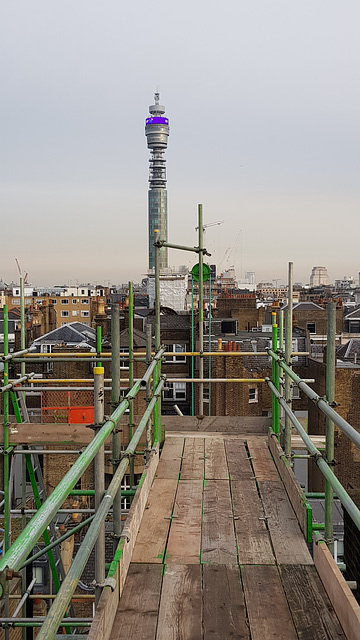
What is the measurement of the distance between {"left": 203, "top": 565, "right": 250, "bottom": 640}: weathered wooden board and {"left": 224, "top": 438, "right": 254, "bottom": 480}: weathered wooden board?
2164 millimetres

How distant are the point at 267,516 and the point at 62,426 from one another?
12.0 ft

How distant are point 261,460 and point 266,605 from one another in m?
3.26

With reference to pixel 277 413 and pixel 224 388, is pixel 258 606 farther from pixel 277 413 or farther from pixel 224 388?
pixel 224 388

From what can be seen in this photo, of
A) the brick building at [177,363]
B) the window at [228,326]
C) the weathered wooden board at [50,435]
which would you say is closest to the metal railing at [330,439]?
the weathered wooden board at [50,435]

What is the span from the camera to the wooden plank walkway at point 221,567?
140 inches

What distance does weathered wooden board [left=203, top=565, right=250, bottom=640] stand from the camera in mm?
3490

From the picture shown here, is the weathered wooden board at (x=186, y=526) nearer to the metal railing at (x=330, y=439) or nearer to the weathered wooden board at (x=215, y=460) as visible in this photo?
the weathered wooden board at (x=215, y=460)

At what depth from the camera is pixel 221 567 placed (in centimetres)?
432

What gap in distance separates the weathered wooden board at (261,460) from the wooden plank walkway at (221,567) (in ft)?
0.12

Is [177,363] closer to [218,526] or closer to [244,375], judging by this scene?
[244,375]

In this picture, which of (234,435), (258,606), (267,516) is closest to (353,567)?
(258,606)

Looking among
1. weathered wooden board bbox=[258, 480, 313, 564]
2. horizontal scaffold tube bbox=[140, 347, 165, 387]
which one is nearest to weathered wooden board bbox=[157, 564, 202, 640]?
weathered wooden board bbox=[258, 480, 313, 564]

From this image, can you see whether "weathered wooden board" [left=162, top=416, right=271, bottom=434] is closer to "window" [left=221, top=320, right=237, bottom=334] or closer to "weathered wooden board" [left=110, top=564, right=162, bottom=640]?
"weathered wooden board" [left=110, top=564, right=162, bottom=640]

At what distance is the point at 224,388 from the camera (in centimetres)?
3203
